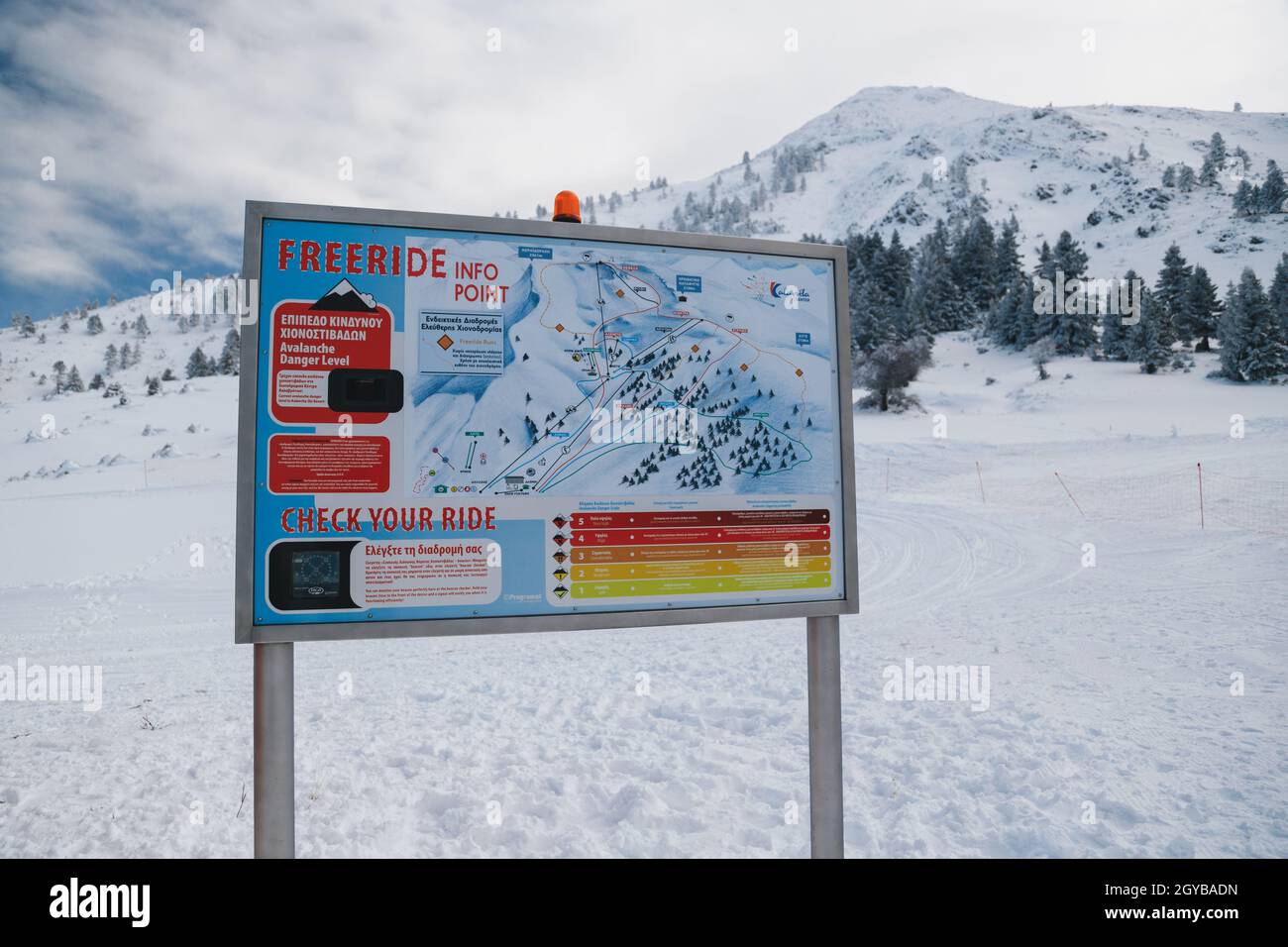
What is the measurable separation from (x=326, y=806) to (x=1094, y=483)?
22.5 metres

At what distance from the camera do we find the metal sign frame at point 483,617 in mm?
2811

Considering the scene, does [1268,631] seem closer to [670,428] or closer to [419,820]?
[670,428]

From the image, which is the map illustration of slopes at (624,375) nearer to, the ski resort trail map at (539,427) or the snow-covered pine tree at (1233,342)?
the ski resort trail map at (539,427)

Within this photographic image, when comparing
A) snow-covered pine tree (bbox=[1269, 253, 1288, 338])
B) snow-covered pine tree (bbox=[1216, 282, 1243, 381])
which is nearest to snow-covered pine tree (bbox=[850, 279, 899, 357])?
snow-covered pine tree (bbox=[1216, 282, 1243, 381])

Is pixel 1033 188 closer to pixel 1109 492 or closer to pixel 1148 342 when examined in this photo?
pixel 1148 342

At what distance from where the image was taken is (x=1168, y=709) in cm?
583

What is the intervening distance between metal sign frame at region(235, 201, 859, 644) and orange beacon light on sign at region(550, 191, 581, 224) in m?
0.17

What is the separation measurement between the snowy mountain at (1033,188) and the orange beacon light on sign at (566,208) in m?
75.6

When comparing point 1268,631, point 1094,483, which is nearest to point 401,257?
point 1268,631

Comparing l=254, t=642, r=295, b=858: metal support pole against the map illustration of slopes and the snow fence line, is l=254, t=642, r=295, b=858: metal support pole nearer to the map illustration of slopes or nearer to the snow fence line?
the map illustration of slopes

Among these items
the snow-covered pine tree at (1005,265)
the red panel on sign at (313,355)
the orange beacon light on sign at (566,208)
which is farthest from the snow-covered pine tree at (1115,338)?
the red panel on sign at (313,355)

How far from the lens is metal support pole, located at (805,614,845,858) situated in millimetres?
3324

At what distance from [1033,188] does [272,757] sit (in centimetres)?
13757

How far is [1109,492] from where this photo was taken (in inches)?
763
